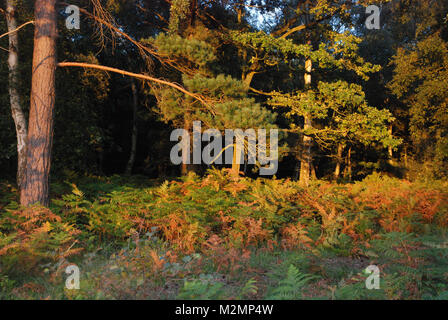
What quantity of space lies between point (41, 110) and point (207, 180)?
410 centimetres

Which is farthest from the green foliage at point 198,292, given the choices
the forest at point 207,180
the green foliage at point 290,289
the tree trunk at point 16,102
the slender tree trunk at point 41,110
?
the tree trunk at point 16,102

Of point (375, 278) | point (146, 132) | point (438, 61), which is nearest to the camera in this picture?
point (375, 278)

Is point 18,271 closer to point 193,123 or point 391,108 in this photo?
point 193,123

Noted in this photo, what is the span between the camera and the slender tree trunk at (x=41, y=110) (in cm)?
697

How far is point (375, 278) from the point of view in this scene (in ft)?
12.7

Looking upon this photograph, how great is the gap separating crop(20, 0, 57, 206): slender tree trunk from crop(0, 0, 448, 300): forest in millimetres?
27

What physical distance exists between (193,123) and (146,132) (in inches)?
464

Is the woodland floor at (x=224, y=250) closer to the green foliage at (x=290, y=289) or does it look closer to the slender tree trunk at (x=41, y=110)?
the green foliage at (x=290, y=289)

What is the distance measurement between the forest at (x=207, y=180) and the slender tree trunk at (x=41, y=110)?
3cm

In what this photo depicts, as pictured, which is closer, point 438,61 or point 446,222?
point 446,222

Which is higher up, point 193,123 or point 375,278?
point 193,123

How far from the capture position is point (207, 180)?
Answer: 896 centimetres

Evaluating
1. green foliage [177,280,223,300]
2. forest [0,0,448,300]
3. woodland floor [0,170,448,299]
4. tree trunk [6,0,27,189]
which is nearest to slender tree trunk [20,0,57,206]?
forest [0,0,448,300]

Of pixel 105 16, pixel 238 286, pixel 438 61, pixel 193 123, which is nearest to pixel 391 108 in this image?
pixel 438 61
